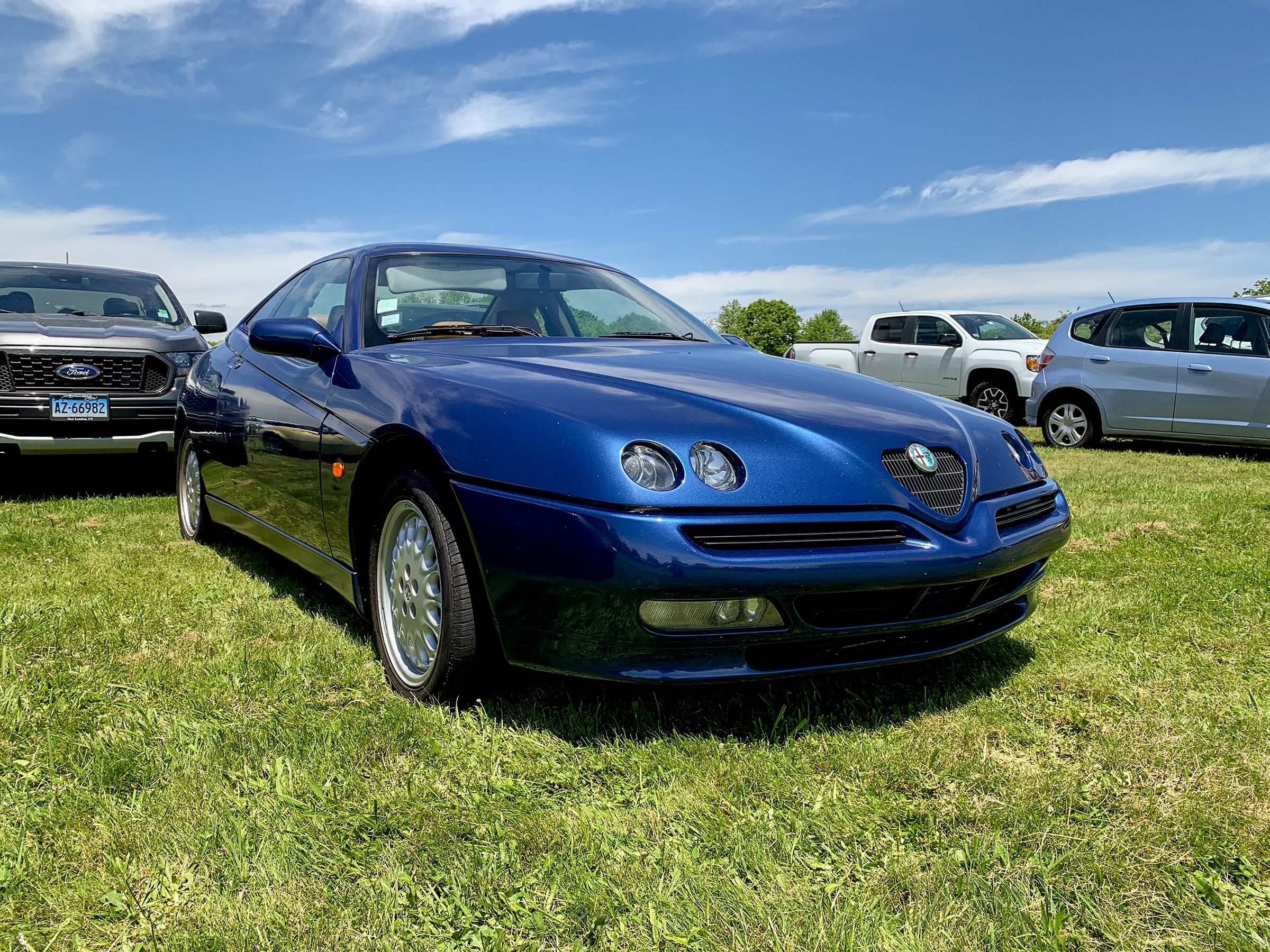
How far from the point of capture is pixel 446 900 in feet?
6.42

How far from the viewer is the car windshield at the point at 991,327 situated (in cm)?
1376

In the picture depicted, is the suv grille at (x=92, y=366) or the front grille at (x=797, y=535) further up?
the suv grille at (x=92, y=366)

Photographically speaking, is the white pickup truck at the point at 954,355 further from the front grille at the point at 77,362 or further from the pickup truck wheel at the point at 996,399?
the front grille at the point at 77,362

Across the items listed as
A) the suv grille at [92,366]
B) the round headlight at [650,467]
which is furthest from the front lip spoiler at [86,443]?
the round headlight at [650,467]

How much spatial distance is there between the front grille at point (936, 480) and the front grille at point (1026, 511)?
170mm

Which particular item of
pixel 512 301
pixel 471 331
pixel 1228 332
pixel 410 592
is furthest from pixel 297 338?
pixel 1228 332

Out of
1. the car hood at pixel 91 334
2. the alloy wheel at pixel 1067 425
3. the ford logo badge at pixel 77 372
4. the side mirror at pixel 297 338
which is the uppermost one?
the car hood at pixel 91 334

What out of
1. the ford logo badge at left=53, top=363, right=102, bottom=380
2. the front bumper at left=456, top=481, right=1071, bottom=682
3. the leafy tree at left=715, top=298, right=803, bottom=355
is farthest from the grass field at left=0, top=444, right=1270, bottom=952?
the leafy tree at left=715, top=298, right=803, bottom=355

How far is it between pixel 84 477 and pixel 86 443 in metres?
1.54

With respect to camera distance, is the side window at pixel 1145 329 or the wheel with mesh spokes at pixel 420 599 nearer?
the wheel with mesh spokes at pixel 420 599

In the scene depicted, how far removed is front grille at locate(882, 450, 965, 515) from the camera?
102 inches

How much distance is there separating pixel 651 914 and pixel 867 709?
1.15 meters

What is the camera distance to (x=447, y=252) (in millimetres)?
4004

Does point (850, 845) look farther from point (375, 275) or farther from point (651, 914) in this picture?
point (375, 275)
